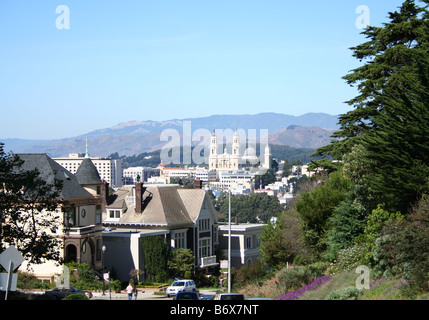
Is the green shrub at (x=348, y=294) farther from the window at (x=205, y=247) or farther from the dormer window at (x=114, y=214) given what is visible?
the dormer window at (x=114, y=214)

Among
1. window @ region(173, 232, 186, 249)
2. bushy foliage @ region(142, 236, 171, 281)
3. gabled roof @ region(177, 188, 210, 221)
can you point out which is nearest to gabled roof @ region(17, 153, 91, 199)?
bushy foliage @ region(142, 236, 171, 281)

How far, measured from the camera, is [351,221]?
39.8 m

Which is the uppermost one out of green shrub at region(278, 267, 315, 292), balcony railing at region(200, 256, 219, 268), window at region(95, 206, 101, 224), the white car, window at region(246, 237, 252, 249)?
window at region(95, 206, 101, 224)

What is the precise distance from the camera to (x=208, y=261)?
6950 cm

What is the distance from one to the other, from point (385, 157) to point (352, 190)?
702 cm

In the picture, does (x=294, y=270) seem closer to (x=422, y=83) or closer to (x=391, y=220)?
(x=391, y=220)

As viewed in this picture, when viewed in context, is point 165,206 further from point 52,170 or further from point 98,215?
point 52,170

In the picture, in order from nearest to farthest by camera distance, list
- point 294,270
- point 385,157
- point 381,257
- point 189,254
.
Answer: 1. point 381,257
2. point 385,157
3. point 294,270
4. point 189,254

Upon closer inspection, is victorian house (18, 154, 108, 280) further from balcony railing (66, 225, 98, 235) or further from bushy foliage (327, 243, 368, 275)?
bushy foliage (327, 243, 368, 275)

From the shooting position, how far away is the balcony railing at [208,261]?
6869 cm

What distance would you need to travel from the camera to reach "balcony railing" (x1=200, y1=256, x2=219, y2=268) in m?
68.7

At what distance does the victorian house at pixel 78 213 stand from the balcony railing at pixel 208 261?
14.8m

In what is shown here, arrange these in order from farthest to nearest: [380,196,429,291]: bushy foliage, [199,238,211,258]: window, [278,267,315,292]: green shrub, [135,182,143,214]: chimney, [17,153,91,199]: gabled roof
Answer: [199,238,211,258]: window, [135,182,143,214]: chimney, [17,153,91,199]: gabled roof, [278,267,315,292]: green shrub, [380,196,429,291]: bushy foliage

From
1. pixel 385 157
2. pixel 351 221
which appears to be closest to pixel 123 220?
pixel 351 221
